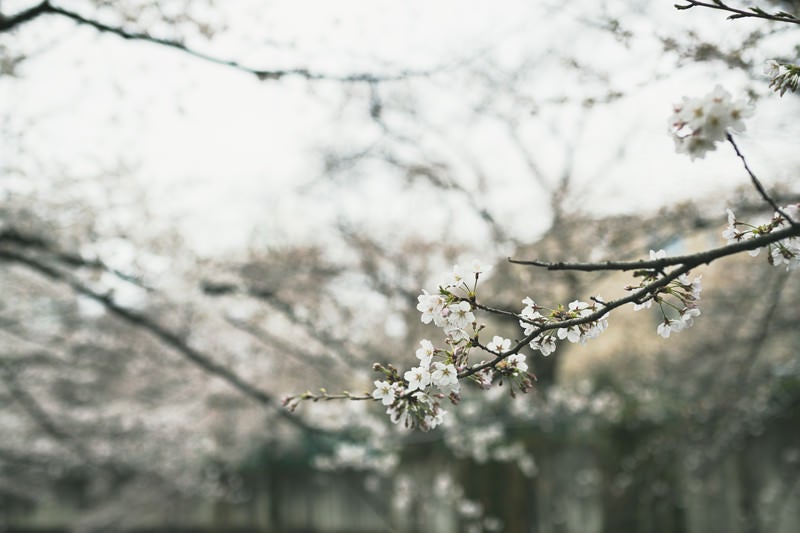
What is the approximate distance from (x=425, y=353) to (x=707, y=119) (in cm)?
81

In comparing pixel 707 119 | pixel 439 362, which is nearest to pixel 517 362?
pixel 439 362

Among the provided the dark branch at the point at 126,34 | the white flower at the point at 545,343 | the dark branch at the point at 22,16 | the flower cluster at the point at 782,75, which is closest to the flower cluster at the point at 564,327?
the white flower at the point at 545,343

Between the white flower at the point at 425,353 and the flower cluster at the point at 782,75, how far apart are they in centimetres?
106

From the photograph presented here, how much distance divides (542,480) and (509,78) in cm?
500

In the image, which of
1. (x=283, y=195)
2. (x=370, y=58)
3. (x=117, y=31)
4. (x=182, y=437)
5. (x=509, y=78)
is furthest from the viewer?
(x=182, y=437)

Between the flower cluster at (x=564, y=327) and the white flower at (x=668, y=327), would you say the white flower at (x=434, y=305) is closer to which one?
the flower cluster at (x=564, y=327)

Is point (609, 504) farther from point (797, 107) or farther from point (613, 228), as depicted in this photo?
point (797, 107)

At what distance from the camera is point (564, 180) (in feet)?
21.0

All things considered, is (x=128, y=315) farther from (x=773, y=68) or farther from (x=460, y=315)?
(x=773, y=68)

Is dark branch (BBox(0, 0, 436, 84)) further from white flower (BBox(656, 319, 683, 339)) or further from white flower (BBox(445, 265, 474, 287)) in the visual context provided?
white flower (BBox(656, 319, 683, 339))

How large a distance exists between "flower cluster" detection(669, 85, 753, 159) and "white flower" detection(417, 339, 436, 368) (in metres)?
0.72

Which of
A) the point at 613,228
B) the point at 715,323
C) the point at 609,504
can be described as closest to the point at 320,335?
the point at 613,228

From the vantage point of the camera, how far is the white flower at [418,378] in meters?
1.40

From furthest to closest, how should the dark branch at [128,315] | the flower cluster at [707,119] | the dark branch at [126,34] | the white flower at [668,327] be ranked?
the dark branch at [128,315] → the dark branch at [126,34] → the white flower at [668,327] → the flower cluster at [707,119]
